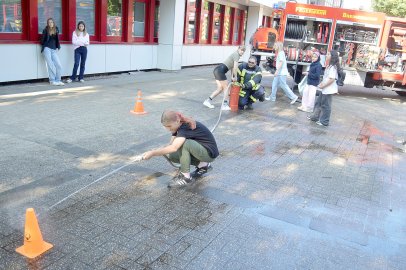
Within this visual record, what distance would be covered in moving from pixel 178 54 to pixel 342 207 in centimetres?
1339

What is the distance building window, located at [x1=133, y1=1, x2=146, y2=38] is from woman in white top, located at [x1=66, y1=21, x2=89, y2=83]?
401cm

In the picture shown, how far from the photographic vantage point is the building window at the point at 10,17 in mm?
10445

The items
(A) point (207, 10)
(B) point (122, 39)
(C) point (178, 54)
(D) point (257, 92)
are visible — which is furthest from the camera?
(A) point (207, 10)

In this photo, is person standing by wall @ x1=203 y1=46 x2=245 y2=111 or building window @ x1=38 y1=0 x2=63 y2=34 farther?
building window @ x1=38 y1=0 x2=63 y2=34

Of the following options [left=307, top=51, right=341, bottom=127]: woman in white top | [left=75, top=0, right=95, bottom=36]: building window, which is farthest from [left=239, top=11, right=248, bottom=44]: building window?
[left=307, top=51, right=341, bottom=127]: woman in white top

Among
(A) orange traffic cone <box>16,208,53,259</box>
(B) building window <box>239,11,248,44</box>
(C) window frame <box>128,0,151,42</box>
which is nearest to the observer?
(A) orange traffic cone <box>16,208,53,259</box>

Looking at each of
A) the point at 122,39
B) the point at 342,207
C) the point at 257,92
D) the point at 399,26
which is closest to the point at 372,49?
the point at 399,26

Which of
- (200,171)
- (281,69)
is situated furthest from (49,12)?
(200,171)

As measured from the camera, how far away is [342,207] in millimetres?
4883

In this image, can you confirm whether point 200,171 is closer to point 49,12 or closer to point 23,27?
point 23,27

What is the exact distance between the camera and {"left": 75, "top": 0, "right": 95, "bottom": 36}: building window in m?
12.9

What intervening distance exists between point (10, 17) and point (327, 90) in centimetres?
821

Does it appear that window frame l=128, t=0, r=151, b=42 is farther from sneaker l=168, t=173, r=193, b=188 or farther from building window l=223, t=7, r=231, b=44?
sneaker l=168, t=173, r=193, b=188

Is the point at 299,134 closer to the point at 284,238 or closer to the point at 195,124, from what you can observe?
the point at 195,124
